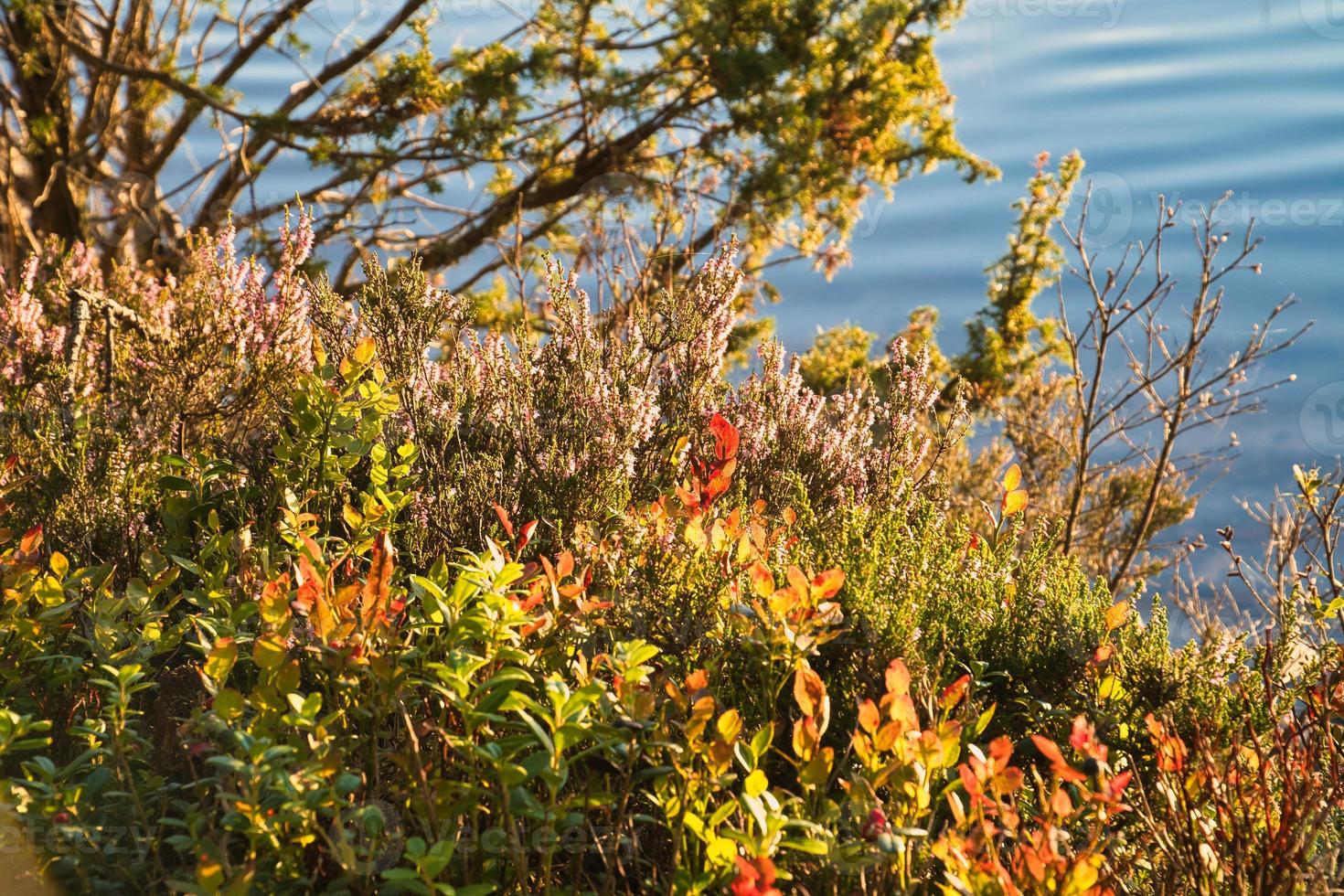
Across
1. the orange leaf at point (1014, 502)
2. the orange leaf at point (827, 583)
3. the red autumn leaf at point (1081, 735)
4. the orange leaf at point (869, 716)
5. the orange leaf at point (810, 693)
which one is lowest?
the red autumn leaf at point (1081, 735)

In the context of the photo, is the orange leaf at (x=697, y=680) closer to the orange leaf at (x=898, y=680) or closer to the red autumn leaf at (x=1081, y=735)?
the orange leaf at (x=898, y=680)

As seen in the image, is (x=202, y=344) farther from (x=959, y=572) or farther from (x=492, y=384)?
(x=959, y=572)

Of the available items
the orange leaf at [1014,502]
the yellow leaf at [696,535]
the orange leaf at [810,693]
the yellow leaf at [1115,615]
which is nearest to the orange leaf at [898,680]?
Result: the orange leaf at [810,693]

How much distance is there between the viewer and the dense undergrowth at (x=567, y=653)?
175 centimetres

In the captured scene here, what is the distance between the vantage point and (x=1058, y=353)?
383 inches

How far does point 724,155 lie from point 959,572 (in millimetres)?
8286

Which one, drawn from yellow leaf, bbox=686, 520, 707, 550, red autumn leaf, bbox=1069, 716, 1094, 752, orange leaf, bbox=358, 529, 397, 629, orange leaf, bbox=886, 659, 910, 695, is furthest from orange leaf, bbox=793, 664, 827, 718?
orange leaf, bbox=358, 529, 397, 629

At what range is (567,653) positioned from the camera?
2094 millimetres

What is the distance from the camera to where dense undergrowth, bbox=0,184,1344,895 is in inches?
68.8

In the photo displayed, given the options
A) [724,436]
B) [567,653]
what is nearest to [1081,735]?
[567,653]

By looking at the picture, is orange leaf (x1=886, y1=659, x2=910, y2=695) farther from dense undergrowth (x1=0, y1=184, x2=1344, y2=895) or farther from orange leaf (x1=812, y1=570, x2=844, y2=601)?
orange leaf (x1=812, y1=570, x2=844, y2=601)

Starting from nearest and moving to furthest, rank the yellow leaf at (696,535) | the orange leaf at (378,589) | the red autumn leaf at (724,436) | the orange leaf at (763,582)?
the orange leaf at (378,589) → the orange leaf at (763,582) → the yellow leaf at (696,535) → the red autumn leaf at (724,436)

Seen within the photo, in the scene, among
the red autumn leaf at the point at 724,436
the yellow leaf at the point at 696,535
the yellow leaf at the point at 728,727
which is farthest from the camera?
the red autumn leaf at the point at 724,436

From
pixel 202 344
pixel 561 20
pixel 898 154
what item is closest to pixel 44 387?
pixel 202 344
